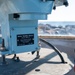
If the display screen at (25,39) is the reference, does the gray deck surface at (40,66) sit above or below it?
below

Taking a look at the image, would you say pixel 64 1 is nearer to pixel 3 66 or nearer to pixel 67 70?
pixel 67 70

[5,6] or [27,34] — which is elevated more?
[5,6]

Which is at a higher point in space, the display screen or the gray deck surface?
the display screen

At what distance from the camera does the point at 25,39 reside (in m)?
2.78

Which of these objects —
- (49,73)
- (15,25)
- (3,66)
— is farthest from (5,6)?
(49,73)

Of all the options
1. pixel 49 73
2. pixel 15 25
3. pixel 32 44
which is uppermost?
pixel 15 25

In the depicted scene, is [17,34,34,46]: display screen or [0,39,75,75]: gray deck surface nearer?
[0,39,75,75]: gray deck surface

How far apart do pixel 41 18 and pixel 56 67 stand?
671mm

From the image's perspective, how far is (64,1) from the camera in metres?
3.00

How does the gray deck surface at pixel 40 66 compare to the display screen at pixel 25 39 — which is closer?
the gray deck surface at pixel 40 66

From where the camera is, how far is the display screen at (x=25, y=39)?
2.75 meters

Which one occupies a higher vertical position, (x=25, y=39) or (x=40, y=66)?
(x=25, y=39)

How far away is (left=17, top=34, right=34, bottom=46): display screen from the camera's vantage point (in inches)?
108

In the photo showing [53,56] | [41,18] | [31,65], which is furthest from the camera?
[53,56]
